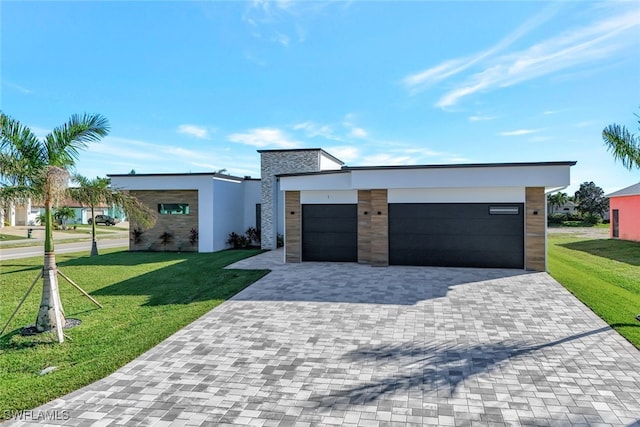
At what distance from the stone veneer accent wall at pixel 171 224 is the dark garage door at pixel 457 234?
1221 centimetres

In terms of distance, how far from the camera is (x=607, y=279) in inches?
513

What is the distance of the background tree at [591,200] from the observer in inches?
2012

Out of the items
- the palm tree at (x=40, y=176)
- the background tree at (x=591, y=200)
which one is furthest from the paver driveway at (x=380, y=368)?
the background tree at (x=591, y=200)

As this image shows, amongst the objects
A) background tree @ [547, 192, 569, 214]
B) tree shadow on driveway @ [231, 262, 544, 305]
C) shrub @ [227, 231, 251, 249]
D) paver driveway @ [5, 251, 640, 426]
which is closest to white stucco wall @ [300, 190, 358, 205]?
tree shadow on driveway @ [231, 262, 544, 305]

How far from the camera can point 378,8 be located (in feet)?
A: 37.7

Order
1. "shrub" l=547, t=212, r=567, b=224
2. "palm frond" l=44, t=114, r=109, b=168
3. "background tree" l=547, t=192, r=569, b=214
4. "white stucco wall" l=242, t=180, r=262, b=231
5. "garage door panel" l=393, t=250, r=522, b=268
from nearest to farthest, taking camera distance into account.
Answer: "palm frond" l=44, t=114, r=109, b=168 → "garage door panel" l=393, t=250, r=522, b=268 → "white stucco wall" l=242, t=180, r=262, b=231 → "shrub" l=547, t=212, r=567, b=224 → "background tree" l=547, t=192, r=569, b=214

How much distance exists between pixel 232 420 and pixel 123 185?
20736mm

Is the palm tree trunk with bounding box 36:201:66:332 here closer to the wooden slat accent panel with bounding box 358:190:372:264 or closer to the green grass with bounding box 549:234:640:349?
the wooden slat accent panel with bounding box 358:190:372:264

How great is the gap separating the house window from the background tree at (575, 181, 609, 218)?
50.8 meters

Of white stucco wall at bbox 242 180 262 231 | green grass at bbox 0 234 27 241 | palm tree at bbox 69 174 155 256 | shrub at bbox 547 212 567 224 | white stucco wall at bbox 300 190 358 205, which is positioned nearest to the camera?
palm tree at bbox 69 174 155 256

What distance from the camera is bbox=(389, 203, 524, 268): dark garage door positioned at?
1382cm

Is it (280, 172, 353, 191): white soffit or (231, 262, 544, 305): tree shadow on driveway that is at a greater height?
(280, 172, 353, 191): white soffit

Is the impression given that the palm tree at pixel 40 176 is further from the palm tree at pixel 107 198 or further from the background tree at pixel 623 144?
the background tree at pixel 623 144

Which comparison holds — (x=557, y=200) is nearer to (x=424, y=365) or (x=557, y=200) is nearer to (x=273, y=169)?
(x=273, y=169)
